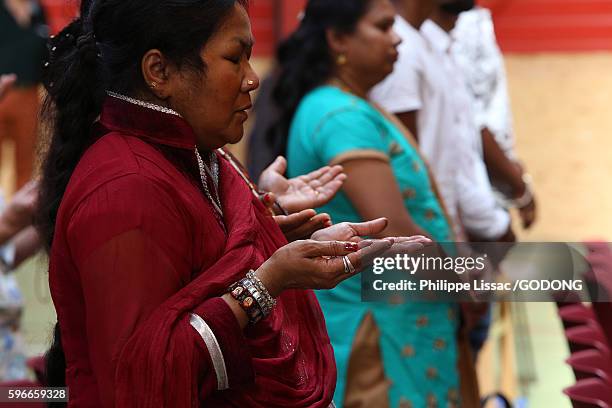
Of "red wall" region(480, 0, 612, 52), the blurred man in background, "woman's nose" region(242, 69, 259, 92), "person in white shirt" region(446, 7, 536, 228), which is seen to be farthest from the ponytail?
"red wall" region(480, 0, 612, 52)

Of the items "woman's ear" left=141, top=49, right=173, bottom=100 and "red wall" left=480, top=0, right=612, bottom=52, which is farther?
"red wall" left=480, top=0, right=612, bottom=52

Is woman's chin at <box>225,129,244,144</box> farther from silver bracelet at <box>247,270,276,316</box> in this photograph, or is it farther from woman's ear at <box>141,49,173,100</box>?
silver bracelet at <box>247,270,276,316</box>

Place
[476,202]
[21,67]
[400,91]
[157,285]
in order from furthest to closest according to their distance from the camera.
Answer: [21,67], [476,202], [400,91], [157,285]

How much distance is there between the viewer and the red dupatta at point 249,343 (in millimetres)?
1618

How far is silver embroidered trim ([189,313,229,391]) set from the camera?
1653 mm

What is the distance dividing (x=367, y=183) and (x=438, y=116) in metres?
0.77

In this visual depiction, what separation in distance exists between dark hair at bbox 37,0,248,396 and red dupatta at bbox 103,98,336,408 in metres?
0.11

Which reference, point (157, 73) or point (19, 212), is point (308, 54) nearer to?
point (19, 212)

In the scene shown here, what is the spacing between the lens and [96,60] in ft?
6.03

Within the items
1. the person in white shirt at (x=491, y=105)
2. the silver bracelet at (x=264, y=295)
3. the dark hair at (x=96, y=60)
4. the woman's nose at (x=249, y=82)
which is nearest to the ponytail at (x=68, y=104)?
the dark hair at (x=96, y=60)

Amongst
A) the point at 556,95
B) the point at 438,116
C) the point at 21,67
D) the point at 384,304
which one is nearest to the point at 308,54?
the point at 438,116

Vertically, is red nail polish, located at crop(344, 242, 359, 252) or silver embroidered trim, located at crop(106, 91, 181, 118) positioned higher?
silver embroidered trim, located at crop(106, 91, 181, 118)

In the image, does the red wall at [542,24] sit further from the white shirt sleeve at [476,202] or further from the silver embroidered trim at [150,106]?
the silver embroidered trim at [150,106]

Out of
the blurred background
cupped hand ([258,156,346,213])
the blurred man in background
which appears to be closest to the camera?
cupped hand ([258,156,346,213])
